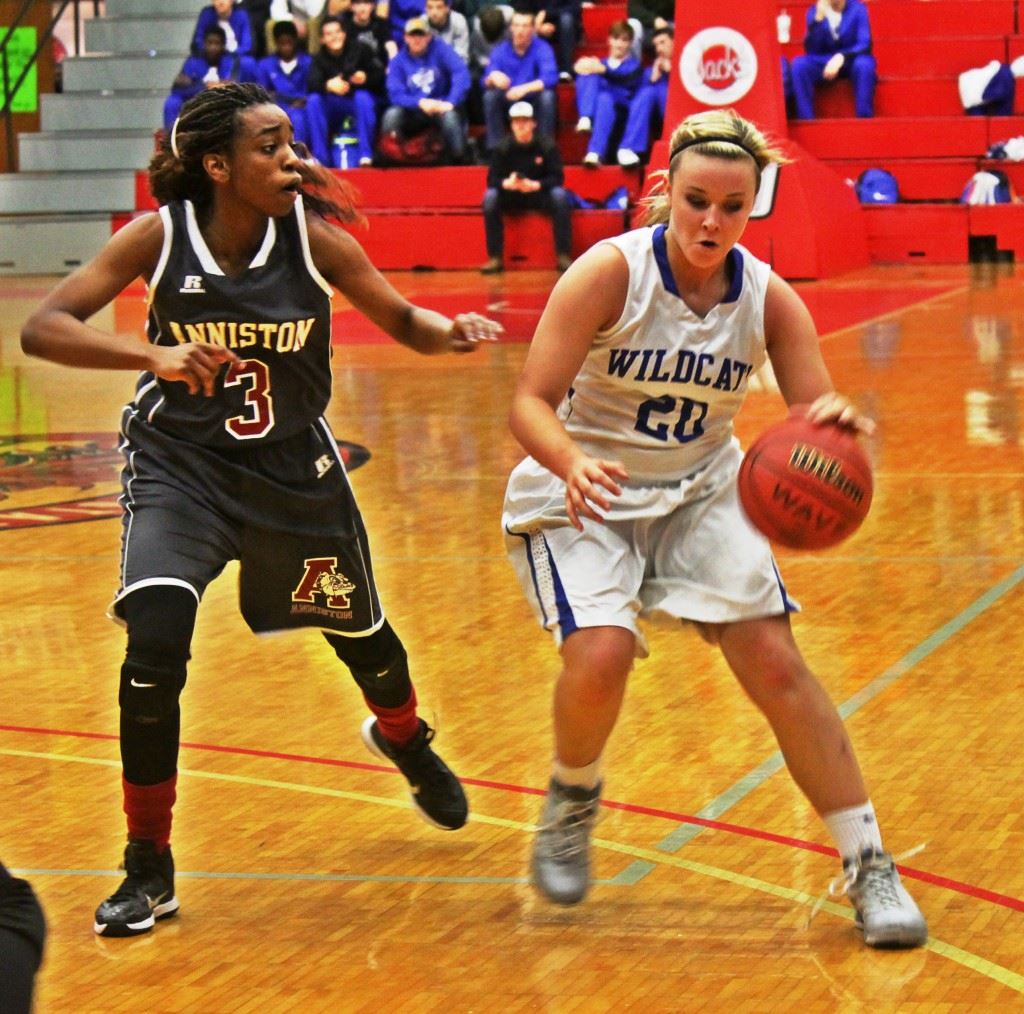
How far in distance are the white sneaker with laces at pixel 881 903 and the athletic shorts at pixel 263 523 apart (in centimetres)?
109

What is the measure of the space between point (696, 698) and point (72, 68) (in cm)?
1721

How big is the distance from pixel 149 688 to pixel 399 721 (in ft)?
2.31

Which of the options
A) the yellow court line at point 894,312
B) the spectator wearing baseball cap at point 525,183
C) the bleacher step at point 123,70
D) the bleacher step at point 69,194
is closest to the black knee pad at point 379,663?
the yellow court line at point 894,312

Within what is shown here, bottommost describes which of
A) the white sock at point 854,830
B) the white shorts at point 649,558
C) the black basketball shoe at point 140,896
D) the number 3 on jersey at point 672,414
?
the black basketball shoe at point 140,896

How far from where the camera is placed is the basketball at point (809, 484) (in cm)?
344

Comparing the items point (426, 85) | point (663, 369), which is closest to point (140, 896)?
point (663, 369)

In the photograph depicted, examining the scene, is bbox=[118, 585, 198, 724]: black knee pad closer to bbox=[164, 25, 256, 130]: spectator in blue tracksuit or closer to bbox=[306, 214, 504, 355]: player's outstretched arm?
bbox=[306, 214, 504, 355]: player's outstretched arm

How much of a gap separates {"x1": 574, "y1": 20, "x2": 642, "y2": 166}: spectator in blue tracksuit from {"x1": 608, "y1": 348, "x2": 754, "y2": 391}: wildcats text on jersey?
14040mm

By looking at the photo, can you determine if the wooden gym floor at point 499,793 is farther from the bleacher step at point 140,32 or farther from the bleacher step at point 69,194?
the bleacher step at point 140,32

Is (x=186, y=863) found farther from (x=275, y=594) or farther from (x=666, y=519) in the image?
(x=666, y=519)

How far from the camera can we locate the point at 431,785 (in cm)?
407

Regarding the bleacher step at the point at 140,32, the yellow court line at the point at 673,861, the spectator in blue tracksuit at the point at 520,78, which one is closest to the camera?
the yellow court line at the point at 673,861

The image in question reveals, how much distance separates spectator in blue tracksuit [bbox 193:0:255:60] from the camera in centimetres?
1925

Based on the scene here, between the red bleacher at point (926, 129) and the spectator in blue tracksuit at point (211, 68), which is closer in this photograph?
the red bleacher at point (926, 129)
